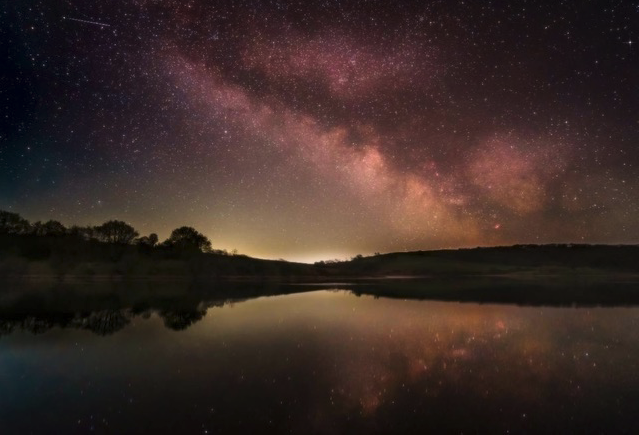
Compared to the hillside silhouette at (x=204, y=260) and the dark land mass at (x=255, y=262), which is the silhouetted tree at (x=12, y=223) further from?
the dark land mass at (x=255, y=262)

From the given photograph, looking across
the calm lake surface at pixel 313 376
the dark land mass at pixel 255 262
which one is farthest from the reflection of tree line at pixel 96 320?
the dark land mass at pixel 255 262

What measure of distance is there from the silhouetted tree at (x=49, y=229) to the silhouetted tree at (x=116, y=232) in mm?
6976

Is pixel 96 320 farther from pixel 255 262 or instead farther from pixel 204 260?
pixel 255 262

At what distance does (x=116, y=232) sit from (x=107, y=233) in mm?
1759

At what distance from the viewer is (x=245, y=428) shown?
7.66 meters

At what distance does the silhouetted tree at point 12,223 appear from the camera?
86438 millimetres

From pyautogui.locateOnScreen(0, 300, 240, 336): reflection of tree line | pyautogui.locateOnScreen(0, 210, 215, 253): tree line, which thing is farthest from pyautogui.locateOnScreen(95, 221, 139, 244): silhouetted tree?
pyautogui.locateOnScreen(0, 300, 240, 336): reflection of tree line

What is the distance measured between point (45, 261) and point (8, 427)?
2769 inches

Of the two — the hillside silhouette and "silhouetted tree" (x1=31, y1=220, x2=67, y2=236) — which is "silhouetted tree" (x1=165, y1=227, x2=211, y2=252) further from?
"silhouetted tree" (x1=31, y1=220, x2=67, y2=236)

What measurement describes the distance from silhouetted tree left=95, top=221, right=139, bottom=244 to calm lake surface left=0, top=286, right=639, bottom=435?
257 feet

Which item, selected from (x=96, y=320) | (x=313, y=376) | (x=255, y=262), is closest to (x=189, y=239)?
(x=255, y=262)

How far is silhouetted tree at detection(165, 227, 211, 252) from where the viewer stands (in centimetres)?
10050

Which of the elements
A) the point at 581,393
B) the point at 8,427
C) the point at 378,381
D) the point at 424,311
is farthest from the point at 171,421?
the point at 424,311

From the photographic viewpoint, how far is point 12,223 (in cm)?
8756
